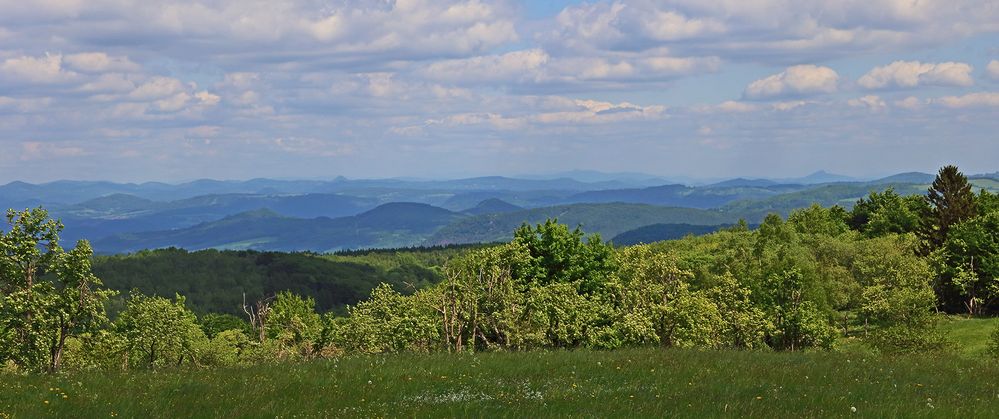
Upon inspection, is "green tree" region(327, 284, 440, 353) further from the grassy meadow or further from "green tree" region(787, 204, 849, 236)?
"green tree" region(787, 204, 849, 236)

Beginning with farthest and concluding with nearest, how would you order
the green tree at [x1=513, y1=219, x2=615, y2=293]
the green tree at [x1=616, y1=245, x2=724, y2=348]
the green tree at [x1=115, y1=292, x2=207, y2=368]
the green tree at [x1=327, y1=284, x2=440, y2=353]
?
the green tree at [x1=115, y1=292, x2=207, y2=368]
the green tree at [x1=513, y1=219, x2=615, y2=293]
the green tree at [x1=616, y1=245, x2=724, y2=348]
the green tree at [x1=327, y1=284, x2=440, y2=353]

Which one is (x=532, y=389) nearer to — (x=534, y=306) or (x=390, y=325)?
(x=534, y=306)

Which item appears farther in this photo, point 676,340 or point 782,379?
point 676,340

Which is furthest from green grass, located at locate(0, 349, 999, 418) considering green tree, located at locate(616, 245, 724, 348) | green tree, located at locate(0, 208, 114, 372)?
A: green tree, located at locate(616, 245, 724, 348)

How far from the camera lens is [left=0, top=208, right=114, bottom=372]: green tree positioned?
30422mm

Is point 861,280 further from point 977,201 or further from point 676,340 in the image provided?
point 676,340

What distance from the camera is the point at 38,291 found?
31.8 m

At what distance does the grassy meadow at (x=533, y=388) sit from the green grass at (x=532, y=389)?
49 mm

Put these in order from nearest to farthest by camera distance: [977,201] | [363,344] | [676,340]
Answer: [676,340], [363,344], [977,201]

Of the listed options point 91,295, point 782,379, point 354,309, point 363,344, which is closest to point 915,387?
point 782,379

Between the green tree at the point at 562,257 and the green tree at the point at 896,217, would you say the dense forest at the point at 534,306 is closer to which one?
the green tree at the point at 562,257

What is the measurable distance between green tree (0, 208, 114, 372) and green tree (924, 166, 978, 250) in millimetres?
108963

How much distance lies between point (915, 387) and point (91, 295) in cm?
3148

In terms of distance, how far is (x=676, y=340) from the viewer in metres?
50.2
